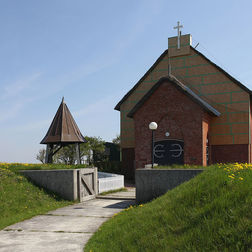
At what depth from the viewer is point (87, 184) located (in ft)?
46.3

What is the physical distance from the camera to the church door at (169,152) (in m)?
20.0

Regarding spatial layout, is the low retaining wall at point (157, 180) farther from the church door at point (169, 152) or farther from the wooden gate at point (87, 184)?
the church door at point (169, 152)

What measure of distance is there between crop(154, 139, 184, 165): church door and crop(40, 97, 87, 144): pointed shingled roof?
6.57m

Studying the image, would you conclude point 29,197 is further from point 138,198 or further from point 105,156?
point 105,156

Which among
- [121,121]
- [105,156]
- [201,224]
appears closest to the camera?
[201,224]

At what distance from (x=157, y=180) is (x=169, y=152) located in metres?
9.07

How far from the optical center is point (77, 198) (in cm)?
1326

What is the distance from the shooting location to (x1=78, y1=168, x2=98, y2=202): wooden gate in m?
13.5

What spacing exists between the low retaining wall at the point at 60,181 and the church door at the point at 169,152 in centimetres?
835

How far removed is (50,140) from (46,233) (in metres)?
15.9

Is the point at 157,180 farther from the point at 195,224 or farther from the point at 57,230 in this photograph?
the point at 195,224

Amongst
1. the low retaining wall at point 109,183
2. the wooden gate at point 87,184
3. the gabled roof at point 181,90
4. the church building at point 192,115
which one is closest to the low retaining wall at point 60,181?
the wooden gate at point 87,184

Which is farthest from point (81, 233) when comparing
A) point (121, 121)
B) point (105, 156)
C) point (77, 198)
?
point (105, 156)

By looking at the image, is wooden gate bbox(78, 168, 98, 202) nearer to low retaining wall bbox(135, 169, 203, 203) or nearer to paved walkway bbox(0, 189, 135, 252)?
paved walkway bbox(0, 189, 135, 252)
